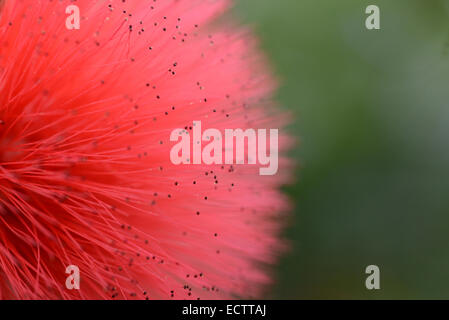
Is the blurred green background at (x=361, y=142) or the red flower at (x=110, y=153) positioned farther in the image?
the blurred green background at (x=361, y=142)

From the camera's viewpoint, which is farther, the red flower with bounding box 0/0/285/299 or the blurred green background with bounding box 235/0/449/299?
the blurred green background with bounding box 235/0/449/299

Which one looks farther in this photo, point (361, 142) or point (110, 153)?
point (361, 142)

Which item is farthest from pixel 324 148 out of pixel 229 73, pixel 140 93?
pixel 140 93
